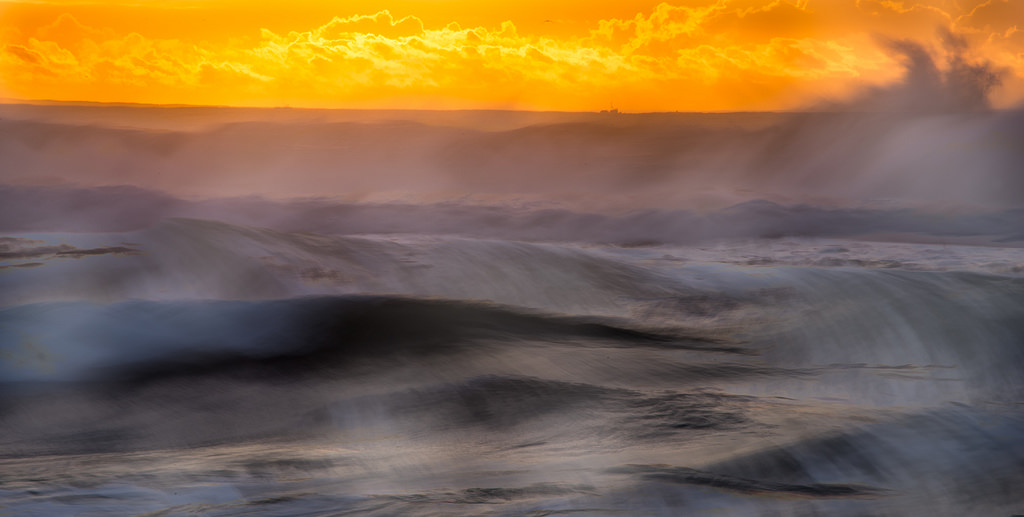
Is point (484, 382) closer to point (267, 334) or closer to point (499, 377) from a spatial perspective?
point (499, 377)

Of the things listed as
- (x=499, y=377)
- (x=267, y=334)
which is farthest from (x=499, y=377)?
(x=267, y=334)

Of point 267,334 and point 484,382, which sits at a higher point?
point 267,334

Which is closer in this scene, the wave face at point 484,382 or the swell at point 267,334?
the wave face at point 484,382

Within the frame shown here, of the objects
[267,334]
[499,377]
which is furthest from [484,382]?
[267,334]

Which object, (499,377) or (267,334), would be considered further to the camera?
(267,334)

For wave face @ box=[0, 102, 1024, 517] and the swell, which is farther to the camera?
the swell

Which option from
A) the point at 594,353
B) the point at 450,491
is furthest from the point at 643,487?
the point at 594,353

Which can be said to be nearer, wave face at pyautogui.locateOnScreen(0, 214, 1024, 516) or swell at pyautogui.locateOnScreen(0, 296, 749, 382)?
wave face at pyautogui.locateOnScreen(0, 214, 1024, 516)

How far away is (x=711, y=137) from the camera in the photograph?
693 inches

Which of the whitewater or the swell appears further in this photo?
the swell

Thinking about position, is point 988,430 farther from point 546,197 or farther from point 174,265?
point 546,197

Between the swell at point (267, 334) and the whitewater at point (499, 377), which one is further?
the swell at point (267, 334)

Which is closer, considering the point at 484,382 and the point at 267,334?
the point at 484,382

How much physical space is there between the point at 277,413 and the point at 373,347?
775 millimetres
